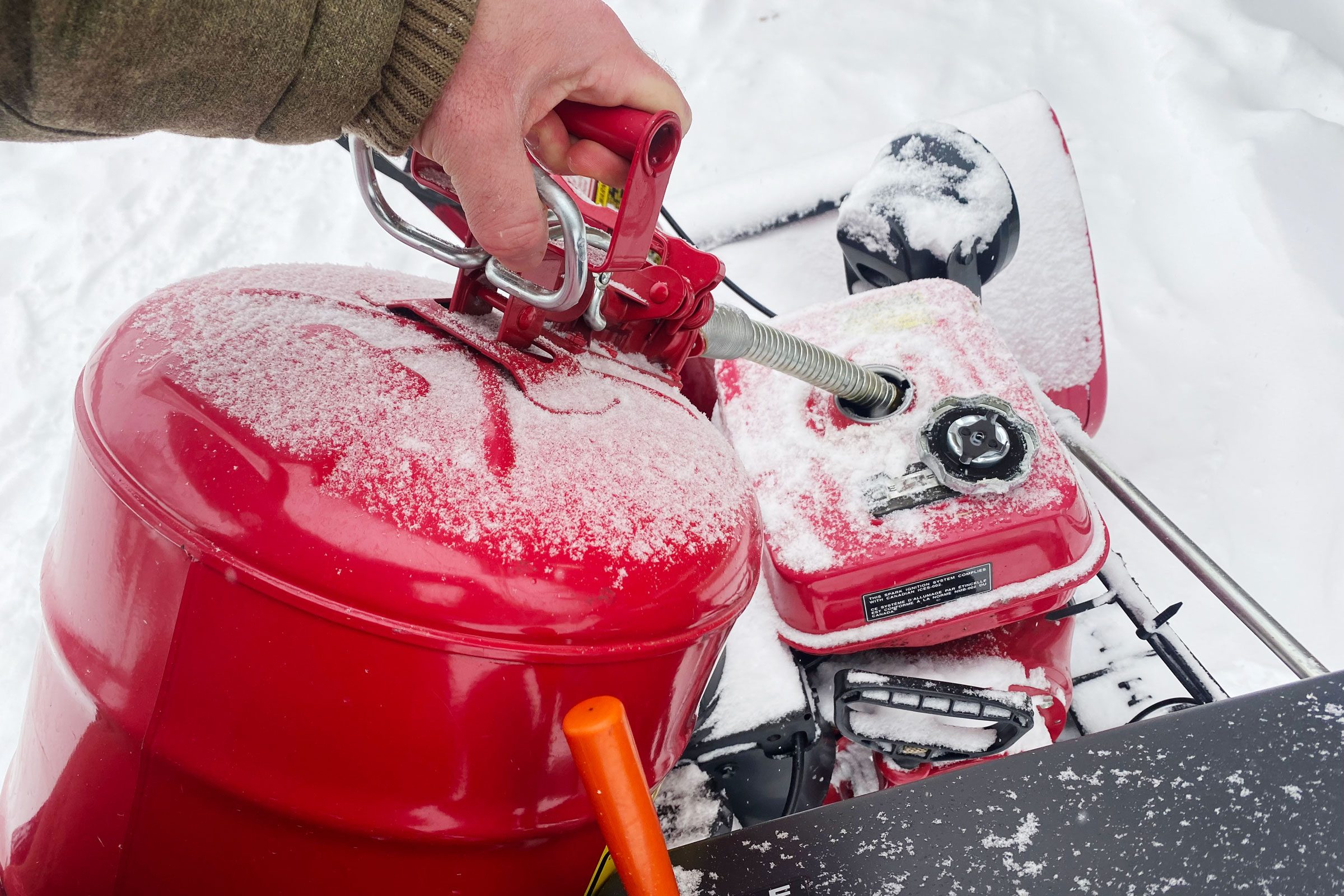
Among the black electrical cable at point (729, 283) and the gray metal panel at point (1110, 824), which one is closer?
the gray metal panel at point (1110, 824)

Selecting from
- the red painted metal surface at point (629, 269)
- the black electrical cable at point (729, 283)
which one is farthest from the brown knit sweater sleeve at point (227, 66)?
the black electrical cable at point (729, 283)

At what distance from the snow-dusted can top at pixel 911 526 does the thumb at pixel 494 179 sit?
484 mm

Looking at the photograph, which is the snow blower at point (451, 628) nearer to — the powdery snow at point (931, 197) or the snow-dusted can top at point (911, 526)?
the snow-dusted can top at point (911, 526)

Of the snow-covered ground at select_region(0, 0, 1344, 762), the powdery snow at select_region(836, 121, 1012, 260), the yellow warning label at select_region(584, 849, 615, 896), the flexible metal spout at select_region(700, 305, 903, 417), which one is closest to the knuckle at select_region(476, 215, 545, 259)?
the flexible metal spout at select_region(700, 305, 903, 417)

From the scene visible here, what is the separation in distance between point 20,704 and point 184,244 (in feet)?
3.57

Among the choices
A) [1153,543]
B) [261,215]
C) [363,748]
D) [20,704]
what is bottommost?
[20,704]

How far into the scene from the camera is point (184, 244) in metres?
2.15

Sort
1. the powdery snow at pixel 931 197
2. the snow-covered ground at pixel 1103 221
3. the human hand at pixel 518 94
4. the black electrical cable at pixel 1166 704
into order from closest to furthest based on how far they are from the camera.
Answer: the human hand at pixel 518 94
the black electrical cable at pixel 1166 704
the powdery snow at pixel 931 197
the snow-covered ground at pixel 1103 221

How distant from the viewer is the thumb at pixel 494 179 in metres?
0.59

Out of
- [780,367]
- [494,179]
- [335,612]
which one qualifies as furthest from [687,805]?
[494,179]

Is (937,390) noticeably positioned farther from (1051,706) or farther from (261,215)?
(261,215)

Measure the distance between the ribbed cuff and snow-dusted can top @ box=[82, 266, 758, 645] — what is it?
0.16 metres

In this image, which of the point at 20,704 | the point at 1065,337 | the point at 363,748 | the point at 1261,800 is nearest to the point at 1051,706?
the point at 1261,800

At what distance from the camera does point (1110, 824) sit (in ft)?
1.74
